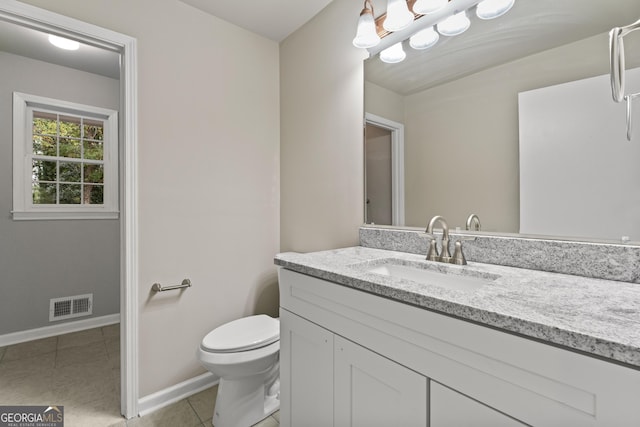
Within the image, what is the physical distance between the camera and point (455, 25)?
4.34 ft

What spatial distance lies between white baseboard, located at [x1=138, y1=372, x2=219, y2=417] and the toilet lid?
48cm

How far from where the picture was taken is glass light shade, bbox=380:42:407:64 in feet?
5.08

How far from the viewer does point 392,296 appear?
33.6 inches

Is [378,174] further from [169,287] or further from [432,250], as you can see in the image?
[169,287]

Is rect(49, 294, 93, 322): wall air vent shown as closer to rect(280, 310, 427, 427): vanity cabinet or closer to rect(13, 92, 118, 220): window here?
rect(13, 92, 118, 220): window

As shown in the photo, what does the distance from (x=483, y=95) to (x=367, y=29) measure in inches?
25.5

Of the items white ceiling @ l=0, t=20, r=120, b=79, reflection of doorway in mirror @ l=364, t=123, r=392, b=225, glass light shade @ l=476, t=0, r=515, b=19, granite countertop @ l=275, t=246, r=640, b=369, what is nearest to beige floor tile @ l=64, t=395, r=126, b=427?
granite countertop @ l=275, t=246, r=640, b=369

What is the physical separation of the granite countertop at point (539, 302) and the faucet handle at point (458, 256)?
0.03 m

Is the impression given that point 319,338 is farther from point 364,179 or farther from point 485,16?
point 485,16

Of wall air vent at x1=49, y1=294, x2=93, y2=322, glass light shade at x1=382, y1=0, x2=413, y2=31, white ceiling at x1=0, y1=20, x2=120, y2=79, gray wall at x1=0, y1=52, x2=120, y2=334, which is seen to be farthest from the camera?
wall air vent at x1=49, y1=294, x2=93, y2=322

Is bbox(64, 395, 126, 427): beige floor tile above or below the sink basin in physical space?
below

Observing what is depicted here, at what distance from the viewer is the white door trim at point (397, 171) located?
60.8 inches

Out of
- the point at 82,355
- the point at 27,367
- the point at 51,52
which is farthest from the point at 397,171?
the point at 51,52

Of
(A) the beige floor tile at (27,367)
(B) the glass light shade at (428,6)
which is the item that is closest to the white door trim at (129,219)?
(A) the beige floor tile at (27,367)
